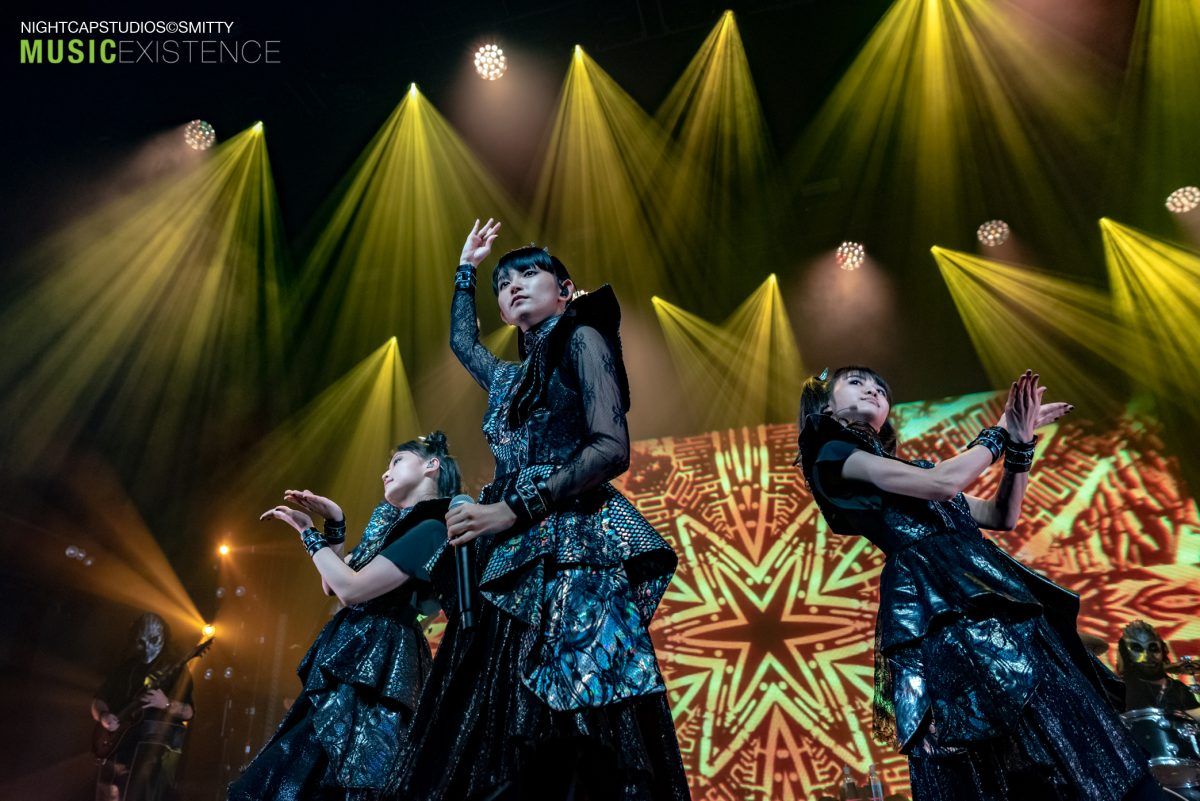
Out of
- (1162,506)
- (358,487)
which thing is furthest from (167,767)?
(1162,506)

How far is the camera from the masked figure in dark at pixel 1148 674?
492 centimetres

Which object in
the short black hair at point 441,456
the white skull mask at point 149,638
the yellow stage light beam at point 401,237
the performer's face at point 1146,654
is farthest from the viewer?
the yellow stage light beam at point 401,237

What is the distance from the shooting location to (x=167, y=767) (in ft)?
20.1

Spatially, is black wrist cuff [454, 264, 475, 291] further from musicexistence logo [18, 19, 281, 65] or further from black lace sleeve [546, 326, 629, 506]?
musicexistence logo [18, 19, 281, 65]

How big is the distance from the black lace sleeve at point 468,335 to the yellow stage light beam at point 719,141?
16.8 ft

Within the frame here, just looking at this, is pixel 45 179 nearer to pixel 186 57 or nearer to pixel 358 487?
pixel 186 57

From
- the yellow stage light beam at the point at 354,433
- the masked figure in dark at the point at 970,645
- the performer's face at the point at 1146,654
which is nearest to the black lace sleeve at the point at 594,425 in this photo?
the masked figure in dark at the point at 970,645

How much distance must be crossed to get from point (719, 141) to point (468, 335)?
578cm

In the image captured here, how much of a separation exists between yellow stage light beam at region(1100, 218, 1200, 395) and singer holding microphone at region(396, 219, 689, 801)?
22.2ft

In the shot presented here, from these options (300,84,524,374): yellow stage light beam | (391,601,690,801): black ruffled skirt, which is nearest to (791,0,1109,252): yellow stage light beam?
(300,84,524,374): yellow stage light beam

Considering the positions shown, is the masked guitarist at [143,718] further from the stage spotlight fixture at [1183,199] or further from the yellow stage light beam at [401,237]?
the stage spotlight fixture at [1183,199]

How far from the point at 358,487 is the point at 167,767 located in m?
3.17

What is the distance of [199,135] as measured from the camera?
684cm

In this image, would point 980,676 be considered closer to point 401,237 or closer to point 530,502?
point 530,502
